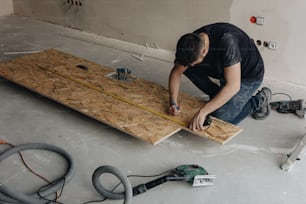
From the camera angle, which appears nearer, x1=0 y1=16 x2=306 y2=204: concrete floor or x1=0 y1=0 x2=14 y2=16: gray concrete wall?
x1=0 y1=16 x2=306 y2=204: concrete floor

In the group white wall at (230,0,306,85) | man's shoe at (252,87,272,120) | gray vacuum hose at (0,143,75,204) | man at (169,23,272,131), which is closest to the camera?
gray vacuum hose at (0,143,75,204)

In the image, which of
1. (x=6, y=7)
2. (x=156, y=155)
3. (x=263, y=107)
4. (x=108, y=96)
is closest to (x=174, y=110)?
(x=156, y=155)

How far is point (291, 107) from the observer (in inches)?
133

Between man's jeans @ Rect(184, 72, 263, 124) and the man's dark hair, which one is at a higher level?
the man's dark hair

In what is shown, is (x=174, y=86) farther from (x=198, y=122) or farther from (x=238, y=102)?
(x=238, y=102)

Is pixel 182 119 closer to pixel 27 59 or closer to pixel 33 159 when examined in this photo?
pixel 33 159

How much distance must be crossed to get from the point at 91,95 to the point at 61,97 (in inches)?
10.4

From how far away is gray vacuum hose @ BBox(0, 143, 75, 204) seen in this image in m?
2.15

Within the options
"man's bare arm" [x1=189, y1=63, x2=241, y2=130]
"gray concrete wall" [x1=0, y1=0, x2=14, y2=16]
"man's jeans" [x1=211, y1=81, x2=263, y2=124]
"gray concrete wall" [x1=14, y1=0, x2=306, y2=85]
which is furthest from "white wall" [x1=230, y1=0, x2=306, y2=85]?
"gray concrete wall" [x1=0, y1=0, x2=14, y2=16]

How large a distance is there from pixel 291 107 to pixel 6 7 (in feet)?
16.7

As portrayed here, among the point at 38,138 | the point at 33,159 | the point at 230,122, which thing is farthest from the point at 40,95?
the point at 230,122

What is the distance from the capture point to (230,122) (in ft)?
10.2

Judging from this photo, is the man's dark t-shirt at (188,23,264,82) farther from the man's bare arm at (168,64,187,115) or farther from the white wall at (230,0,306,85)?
the white wall at (230,0,306,85)

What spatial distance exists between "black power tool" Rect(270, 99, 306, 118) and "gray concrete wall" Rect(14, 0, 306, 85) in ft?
1.98
